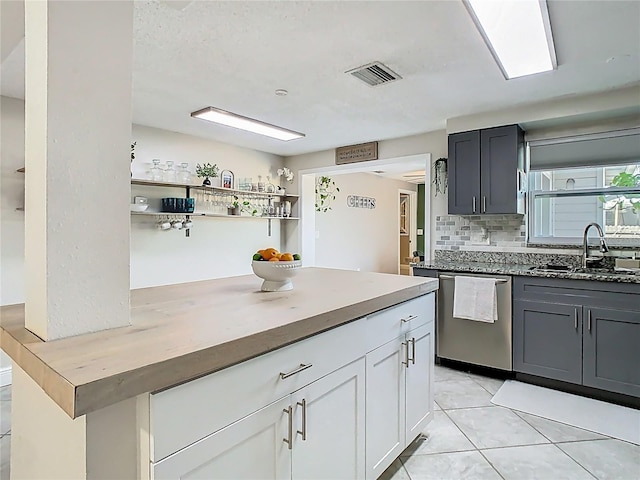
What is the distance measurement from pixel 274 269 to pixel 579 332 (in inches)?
96.9

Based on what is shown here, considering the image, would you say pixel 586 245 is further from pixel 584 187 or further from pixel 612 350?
pixel 612 350

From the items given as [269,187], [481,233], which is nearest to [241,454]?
A: [481,233]

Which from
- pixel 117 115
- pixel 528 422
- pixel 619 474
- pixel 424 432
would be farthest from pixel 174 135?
pixel 619 474

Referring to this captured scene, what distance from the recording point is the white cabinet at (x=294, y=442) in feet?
3.27

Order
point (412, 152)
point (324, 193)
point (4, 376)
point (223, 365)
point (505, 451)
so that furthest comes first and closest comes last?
point (324, 193), point (412, 152), point (4, 376), point (505, 451), point (223, 365)

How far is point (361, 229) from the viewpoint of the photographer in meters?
7.45

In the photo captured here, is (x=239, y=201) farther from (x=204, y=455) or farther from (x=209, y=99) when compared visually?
(x=204, y=455)

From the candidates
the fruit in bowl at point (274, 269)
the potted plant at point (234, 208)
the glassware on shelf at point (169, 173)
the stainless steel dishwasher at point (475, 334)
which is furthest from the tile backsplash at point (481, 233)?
the glassware on shelf at point (169, 173)

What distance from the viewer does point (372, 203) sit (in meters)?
7.77

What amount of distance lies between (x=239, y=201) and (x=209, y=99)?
6.47 feet

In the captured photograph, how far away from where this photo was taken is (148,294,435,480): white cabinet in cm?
96

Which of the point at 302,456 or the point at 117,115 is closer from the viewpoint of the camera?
the point at 117,115

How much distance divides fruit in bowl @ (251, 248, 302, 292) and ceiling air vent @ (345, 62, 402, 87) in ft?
4.96

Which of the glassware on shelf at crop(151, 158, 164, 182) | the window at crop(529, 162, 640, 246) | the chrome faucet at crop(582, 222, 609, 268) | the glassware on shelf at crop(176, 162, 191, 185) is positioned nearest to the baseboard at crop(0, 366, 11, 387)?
the glassware on shelf at crop(151, 158, 164, 182)
